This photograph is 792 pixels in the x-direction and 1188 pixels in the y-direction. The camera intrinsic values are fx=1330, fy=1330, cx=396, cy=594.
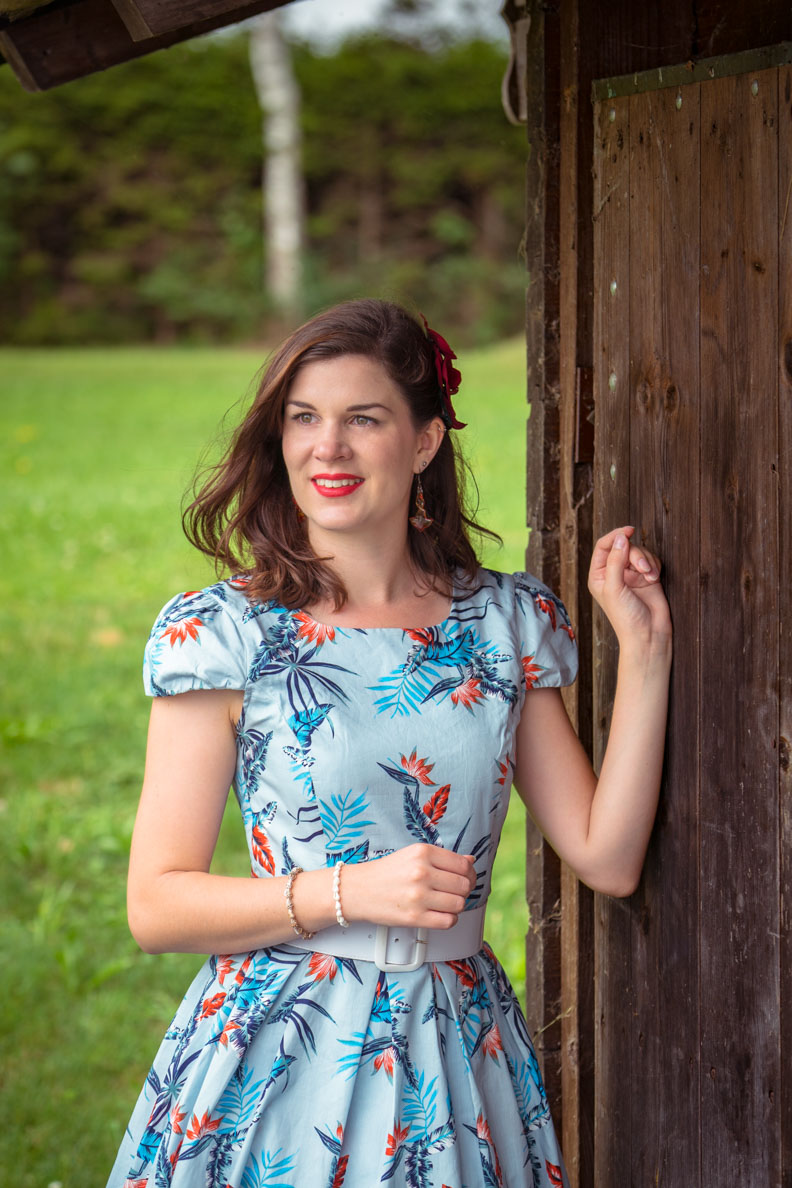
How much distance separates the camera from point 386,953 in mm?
1886

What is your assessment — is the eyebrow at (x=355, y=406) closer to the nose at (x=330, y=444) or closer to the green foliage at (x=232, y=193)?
the nose at (x=330, y=444)

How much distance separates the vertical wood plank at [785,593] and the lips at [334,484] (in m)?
0.62

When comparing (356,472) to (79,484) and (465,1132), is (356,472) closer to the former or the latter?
(465,1132)

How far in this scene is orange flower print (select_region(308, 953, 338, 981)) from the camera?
1897 mm

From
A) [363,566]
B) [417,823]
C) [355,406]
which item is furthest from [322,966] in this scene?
[355,406]

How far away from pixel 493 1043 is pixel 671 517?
0.83 meters

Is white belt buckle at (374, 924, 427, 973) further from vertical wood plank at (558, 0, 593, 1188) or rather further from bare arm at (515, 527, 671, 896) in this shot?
vertical wood plank at (558, 0, 593, 1188)

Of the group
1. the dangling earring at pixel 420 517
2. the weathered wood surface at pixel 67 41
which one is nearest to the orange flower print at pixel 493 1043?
the dangling earring at pixel 420 517

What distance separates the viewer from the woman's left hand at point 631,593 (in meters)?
2.04

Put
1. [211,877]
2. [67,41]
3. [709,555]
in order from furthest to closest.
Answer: [67,41]
[709,555]
[211,877]

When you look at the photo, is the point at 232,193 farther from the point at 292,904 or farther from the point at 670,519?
the point at 292,904

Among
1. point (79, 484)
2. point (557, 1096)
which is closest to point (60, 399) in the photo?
point (79, 484)

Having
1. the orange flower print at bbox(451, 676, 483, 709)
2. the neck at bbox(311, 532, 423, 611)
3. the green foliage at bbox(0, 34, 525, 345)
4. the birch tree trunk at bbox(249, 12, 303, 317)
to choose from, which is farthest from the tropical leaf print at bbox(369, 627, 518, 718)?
the birch tree trunk at bbox(249, 12, 303, 317)

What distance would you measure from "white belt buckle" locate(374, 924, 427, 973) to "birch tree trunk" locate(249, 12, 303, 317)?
54.8ft
